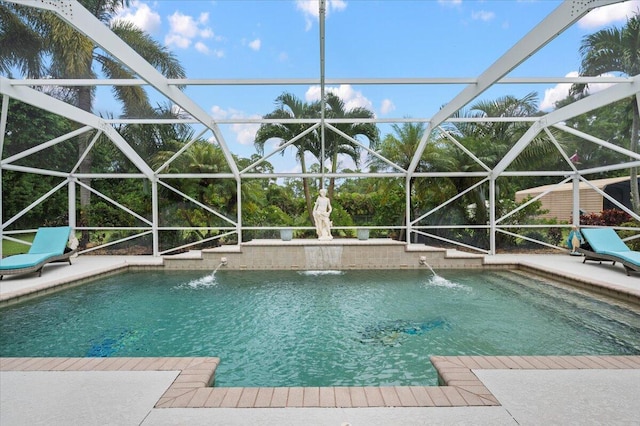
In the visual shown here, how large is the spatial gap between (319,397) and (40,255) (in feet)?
27.6

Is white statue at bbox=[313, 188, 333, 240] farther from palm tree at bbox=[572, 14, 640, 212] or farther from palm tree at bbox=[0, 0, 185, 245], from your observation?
palm tree at bbox=[572, 14, 640, 212]

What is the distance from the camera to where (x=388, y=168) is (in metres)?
12.3

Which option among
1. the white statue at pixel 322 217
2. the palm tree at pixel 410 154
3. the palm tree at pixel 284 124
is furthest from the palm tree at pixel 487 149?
the palm tree at pixel 284 124

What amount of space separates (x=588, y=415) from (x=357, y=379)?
1739 millimetres

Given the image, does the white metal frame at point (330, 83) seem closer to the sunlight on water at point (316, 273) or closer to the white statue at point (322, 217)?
the white statue at point (322, 217)

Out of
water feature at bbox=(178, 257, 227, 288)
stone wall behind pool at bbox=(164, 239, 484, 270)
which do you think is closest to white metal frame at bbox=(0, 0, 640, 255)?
stone wall behind pool at bbox=(164, 239, 484, 270)

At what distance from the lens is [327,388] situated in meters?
2.71

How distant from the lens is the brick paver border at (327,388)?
8.17ft

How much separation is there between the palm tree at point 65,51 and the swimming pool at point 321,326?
7.20m

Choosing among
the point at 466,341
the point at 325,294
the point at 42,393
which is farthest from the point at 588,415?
the point at 325,294

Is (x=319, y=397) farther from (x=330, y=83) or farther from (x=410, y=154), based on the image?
(x=410, y=154)

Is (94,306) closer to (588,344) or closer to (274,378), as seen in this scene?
(274,378)

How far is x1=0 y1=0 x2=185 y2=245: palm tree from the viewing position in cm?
1058

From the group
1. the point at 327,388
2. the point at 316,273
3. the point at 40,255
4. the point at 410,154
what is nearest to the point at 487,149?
the point at 410,154
